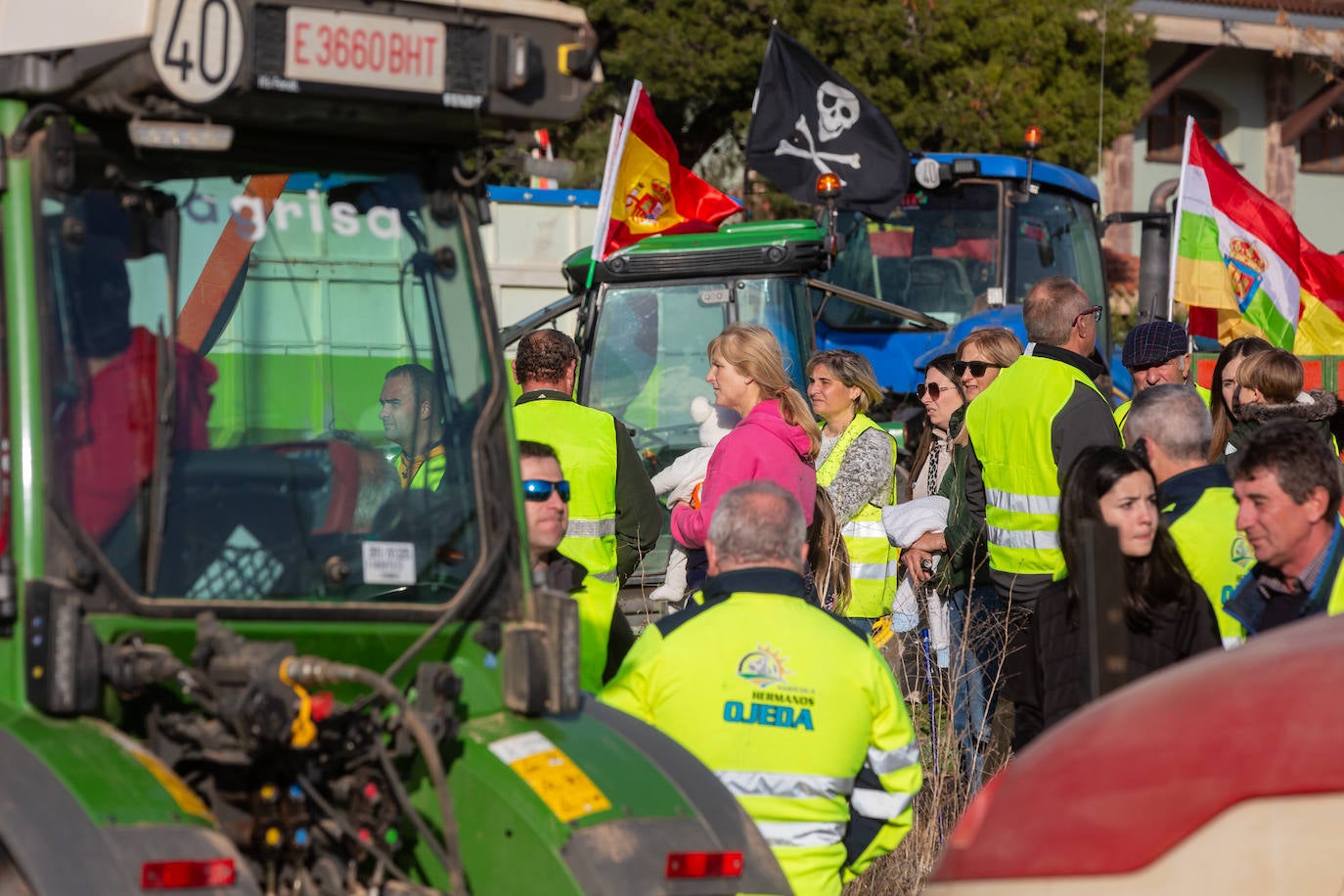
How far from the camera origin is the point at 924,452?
27.8ft

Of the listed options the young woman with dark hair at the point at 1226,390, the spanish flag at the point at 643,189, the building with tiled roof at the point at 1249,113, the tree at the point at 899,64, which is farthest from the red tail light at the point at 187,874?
the building with tiled roof at the point at 1249,113

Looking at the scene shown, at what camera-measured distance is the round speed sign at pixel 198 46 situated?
11.4 feet

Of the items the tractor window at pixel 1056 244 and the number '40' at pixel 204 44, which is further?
the tractor window at pixel 1056 244

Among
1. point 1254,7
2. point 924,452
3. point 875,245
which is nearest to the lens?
point 924,452

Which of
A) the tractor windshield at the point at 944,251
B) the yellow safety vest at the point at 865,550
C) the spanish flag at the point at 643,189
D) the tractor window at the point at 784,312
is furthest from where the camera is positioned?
the tractor windshield at the point at 944,251

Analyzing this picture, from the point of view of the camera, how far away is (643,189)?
9.88m

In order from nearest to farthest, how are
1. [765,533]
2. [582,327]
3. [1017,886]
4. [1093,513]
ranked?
[1017,886] < [765,533] < [1093,513] < [582,327]

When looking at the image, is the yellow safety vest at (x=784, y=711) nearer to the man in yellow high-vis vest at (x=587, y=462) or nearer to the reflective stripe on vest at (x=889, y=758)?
the reflective stripe on vest at (x=889, y=758)

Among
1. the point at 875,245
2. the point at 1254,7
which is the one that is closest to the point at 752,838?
the point at 875,245

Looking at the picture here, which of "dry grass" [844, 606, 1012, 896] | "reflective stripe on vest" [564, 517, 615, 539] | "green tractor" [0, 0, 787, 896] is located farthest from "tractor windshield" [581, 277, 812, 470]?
"green tractor" [0, 0, 787, 896]

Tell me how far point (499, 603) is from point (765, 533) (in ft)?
2.44

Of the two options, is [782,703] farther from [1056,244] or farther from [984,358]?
[1056,244]

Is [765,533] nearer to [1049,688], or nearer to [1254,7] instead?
Answer: [1049,688]

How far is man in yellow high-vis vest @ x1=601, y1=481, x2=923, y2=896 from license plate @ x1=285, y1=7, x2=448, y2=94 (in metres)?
1.39
